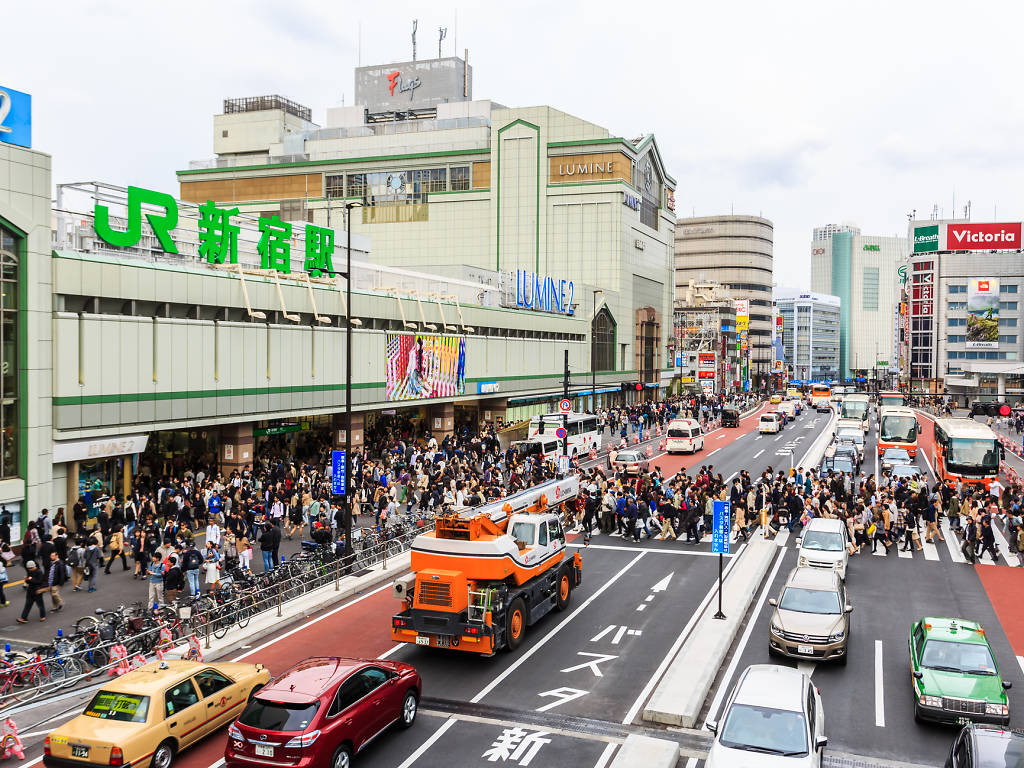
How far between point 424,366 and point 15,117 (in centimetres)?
2926

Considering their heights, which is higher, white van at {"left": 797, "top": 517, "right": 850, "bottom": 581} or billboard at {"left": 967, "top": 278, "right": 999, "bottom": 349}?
billboard at {"left": 967, "top": 278, "right": 999, "bottom": 349}

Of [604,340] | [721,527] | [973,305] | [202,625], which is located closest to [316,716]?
[202,625]

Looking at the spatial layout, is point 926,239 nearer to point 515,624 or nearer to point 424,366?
point 424,366

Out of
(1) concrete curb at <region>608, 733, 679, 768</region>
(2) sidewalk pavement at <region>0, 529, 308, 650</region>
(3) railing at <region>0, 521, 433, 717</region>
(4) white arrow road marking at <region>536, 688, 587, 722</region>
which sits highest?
(3) railing at <region>0, 521, 433, 717</region>

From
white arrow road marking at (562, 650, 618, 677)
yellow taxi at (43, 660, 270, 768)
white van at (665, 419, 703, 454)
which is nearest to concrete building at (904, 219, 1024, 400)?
white van at (665, 419, 703, 454)

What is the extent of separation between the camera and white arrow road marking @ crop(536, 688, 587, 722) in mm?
15906

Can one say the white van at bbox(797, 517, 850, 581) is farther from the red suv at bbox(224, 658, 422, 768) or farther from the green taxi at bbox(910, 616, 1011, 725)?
the red suv at bbox(224, 658, 422, 768)

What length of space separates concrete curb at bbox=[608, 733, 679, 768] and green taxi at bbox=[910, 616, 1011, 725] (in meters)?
4.82

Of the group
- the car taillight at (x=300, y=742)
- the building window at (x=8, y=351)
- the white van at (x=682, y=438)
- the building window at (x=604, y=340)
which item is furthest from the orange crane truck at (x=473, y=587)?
the building window at (x=604, y=340)

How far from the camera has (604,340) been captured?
294 ft

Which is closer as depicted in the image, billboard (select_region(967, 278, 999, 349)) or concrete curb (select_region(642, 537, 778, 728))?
concrete curb (select_region(642, 537, 778, 728))

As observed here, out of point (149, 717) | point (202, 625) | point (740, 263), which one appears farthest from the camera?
point (740, 263)

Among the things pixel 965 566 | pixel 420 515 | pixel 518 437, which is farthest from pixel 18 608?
pixel 518 437

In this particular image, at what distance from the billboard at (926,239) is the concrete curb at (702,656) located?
13619 cm
